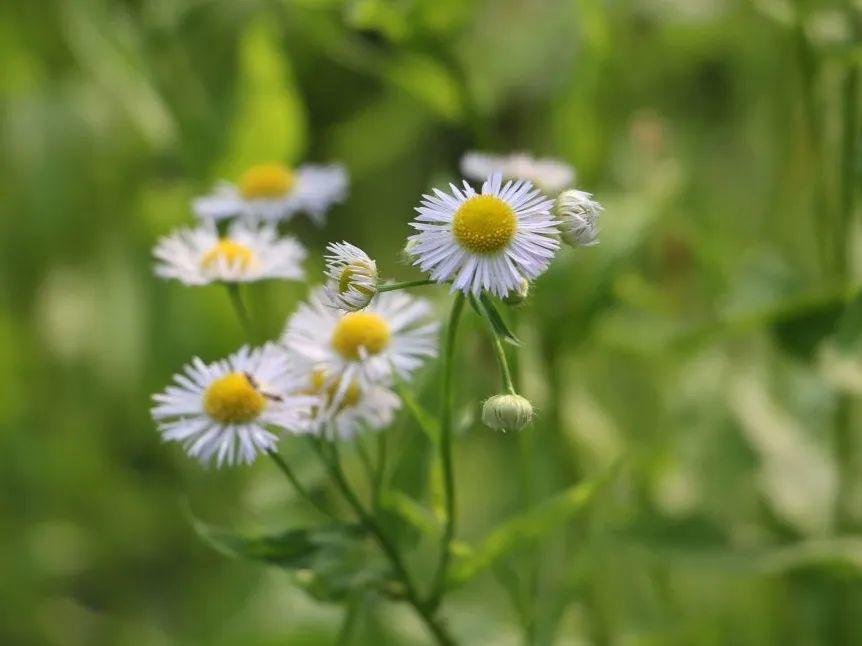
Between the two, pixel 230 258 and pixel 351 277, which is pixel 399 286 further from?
pixel 230 258

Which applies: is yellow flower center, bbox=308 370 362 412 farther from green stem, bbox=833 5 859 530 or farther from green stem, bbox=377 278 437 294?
green stem, bbox=833 5 859 530

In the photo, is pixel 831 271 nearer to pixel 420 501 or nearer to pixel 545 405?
pixel 545 405

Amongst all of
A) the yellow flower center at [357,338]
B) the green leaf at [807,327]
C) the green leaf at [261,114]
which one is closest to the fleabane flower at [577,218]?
the yellow flower center at [357,338]

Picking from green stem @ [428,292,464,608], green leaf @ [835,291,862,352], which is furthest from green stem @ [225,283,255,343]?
green leaf @ [835,291,862,352]

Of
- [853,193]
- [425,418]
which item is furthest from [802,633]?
[425,418]

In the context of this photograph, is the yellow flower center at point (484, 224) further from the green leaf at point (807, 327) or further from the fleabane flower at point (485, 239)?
→ the green leaf at point (807, 327)
